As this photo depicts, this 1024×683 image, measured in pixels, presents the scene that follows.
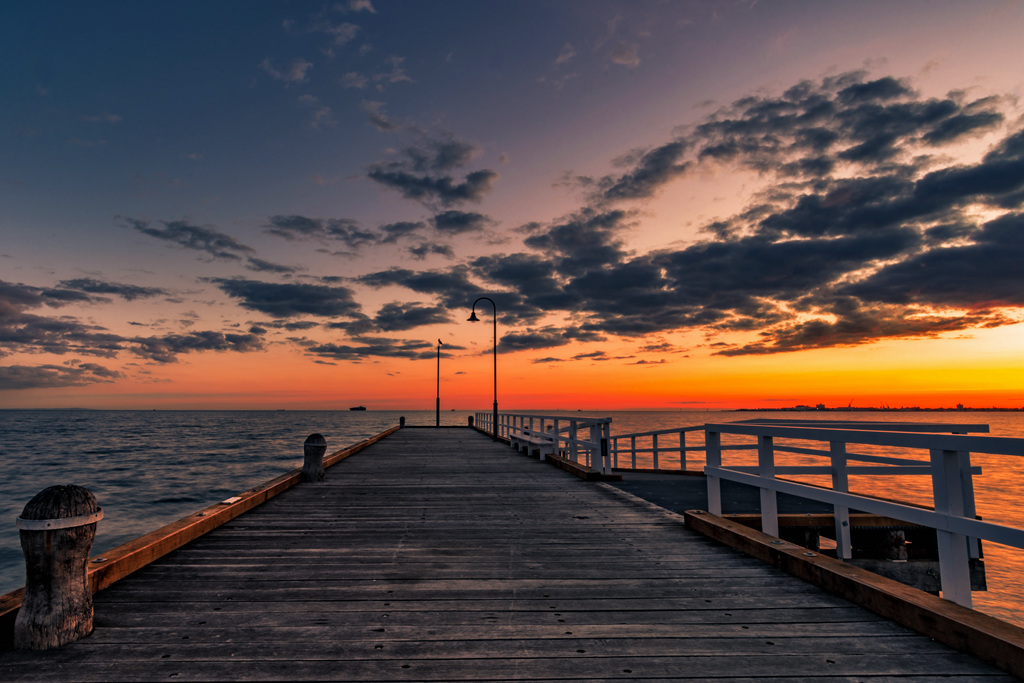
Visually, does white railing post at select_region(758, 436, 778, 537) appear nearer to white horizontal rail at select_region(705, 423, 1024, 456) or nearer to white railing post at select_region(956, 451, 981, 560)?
white horizontal rail at select_region(705, 423, 1024, 456)

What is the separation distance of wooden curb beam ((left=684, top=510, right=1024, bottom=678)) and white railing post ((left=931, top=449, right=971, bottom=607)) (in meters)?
0.09

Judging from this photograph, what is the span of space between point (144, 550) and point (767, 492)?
19.8 feet

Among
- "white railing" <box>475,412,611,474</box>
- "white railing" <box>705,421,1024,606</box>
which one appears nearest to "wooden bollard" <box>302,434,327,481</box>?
"white railing" <box>475,412,611,474</box>

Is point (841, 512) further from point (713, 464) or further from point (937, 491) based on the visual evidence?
point (937, 491)

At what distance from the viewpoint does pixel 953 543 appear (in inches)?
139

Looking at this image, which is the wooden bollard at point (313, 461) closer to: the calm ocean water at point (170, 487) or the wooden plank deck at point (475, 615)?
the wooden plank deck at point (475, 615)

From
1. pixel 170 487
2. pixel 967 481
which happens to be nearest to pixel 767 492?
pixel 967 481

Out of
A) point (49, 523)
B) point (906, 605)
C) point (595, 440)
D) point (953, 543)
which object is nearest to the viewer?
point (49, 523)

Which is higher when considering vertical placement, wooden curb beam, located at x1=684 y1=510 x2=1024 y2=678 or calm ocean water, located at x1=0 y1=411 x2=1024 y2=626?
wooden curb beam, located at x1=684 y1=510 x2=1024 y2=678

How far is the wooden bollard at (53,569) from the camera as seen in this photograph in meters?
3.37

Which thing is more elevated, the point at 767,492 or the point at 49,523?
the point at 49,523

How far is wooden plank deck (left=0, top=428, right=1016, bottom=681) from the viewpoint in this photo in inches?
123

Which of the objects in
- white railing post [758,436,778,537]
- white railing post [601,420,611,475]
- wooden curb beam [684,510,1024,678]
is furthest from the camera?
white railing post [601,420,611,475]

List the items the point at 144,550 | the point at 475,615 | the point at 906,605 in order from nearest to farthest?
1. the point at 906,605
2. the point at 475,615
3. the point at 144,550
